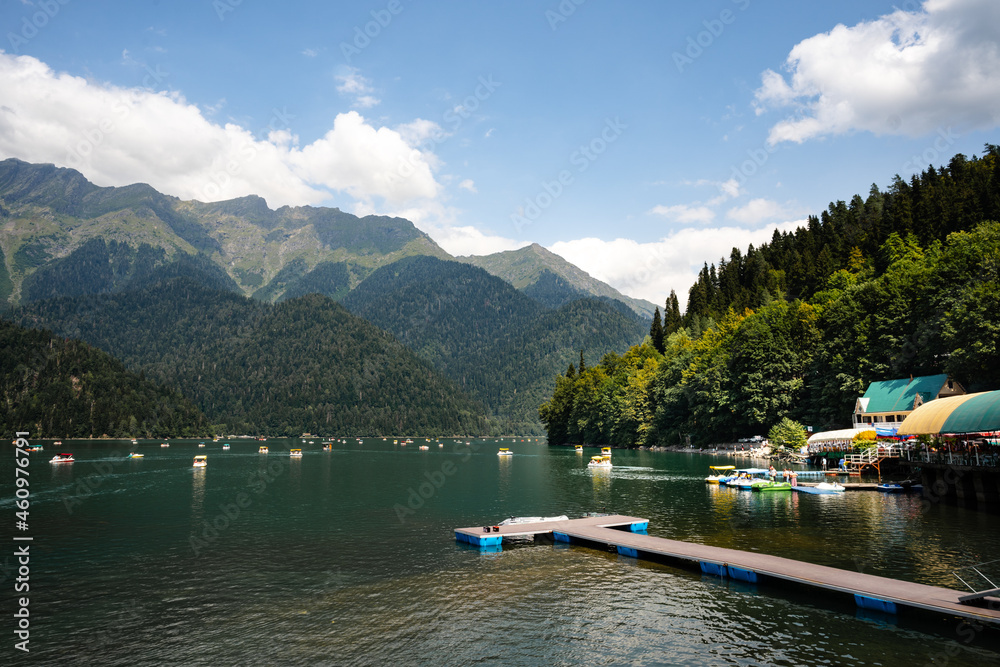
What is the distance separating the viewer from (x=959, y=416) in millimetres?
59500

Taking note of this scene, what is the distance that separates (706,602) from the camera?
30688mm

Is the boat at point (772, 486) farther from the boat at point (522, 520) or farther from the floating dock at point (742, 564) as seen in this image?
the boat at point (522, 520)

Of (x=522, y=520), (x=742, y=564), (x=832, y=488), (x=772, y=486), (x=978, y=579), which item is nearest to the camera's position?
(x=978, y=579)

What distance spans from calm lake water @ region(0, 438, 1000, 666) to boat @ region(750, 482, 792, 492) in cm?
839

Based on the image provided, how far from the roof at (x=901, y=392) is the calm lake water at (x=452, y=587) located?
42360 mm

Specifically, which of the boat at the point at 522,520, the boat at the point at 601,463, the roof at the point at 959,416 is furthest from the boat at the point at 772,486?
the boat at the point at 601,463

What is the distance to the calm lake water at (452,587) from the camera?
958 inches

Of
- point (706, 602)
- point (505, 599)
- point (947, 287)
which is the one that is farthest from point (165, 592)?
point (947, 287)

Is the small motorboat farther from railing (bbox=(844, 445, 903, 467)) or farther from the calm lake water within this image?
the calm lake water

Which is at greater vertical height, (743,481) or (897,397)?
(897,397)

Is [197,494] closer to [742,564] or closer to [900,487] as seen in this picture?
[742,564]

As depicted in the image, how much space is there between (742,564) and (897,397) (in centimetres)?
8673

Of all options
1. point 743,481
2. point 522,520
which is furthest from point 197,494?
point 743,481

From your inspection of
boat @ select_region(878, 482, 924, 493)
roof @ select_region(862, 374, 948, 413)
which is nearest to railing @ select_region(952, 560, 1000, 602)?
boat @ select_region(878, 482, 924, 493)
